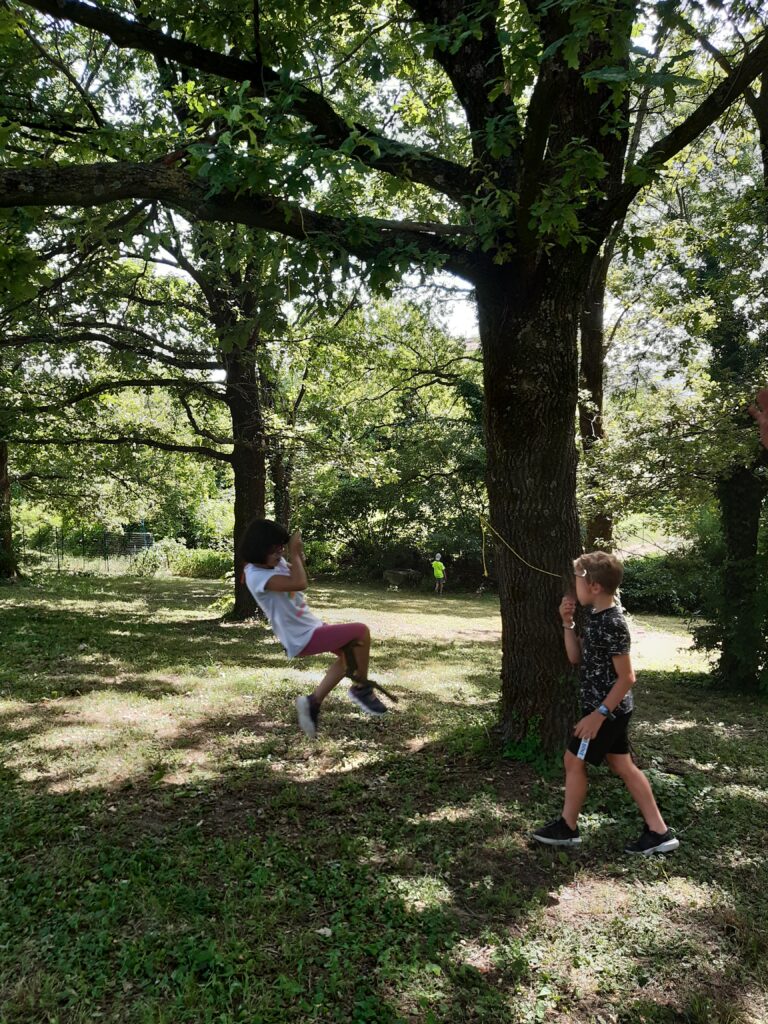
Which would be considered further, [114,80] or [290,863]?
[114,80]

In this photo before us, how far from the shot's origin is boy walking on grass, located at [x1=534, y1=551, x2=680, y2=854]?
13.3 feet

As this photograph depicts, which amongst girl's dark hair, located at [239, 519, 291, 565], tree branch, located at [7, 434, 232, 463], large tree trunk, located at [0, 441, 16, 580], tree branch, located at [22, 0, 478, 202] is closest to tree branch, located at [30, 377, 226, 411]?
tree branch, located at [7, 434, 232, 463]

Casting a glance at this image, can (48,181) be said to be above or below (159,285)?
below

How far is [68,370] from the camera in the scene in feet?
47.3

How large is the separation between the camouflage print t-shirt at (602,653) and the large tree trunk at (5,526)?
1877cm

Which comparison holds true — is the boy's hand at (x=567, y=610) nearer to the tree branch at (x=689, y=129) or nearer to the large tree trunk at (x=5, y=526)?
the tree branch at (x=689, y=129)

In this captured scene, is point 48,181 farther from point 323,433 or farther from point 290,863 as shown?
point 323,433

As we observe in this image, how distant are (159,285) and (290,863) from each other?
492 inches

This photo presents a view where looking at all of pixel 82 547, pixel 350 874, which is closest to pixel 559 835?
pixel 350 874

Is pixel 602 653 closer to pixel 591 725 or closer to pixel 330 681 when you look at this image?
pixel 591 725

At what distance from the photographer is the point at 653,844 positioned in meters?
4.25

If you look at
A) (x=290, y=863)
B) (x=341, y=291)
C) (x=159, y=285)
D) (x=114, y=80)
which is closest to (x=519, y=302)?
(x=341, y=291)

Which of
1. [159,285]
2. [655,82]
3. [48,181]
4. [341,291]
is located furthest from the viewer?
[159,285]

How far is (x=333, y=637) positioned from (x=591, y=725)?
5.63 ft
